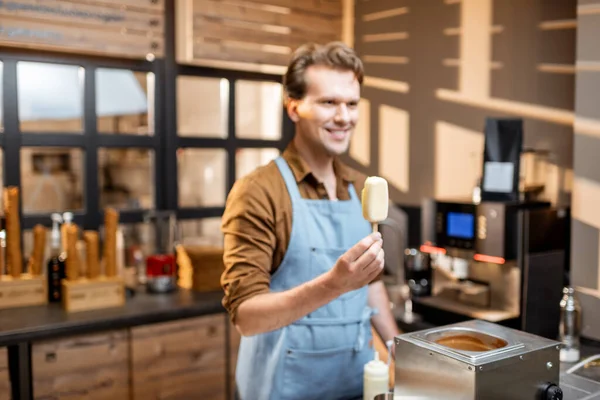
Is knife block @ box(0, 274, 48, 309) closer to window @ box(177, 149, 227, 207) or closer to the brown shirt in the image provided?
the brown shirt

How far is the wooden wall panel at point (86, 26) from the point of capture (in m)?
2.96

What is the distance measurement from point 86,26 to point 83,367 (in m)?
1.67

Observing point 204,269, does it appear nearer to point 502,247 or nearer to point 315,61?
point 502,247

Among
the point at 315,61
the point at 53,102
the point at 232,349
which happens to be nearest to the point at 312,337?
the point at 315,61

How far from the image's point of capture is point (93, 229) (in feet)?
11.3

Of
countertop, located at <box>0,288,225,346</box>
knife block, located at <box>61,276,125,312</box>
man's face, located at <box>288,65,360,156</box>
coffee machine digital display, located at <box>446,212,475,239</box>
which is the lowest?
countertop, located at <box>0,288,225,346</box>

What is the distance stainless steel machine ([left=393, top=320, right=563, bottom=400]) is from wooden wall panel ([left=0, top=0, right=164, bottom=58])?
8.10 feet

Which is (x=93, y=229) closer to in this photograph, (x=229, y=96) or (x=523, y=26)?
(x=229, y=96)

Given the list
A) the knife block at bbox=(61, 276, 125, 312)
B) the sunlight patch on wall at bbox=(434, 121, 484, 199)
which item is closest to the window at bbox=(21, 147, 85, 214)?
the knife block at bbox=(61, 276, 125, 312)

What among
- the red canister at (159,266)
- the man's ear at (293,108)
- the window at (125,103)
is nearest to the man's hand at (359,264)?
the man's ear at (293,108)

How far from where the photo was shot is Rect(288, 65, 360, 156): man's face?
1.82 metres

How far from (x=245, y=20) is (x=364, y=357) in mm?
2397

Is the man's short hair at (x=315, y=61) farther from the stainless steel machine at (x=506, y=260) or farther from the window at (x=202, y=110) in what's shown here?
the window at (x=202, y=110)

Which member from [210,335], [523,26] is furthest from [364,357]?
[523,26]
